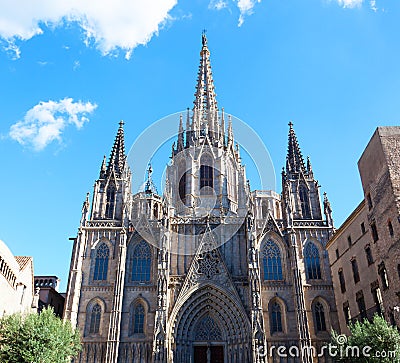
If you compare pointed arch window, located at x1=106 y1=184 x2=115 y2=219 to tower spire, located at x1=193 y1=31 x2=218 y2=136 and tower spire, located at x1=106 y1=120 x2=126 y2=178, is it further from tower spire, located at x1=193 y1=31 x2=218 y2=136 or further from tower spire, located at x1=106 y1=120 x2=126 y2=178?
tower spire, located at x1=193 y1=31 x2=218 y2=136

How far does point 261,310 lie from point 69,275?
57.6 ft

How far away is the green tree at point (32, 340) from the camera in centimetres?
2342

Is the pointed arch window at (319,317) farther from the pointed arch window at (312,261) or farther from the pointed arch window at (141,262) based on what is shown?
the pointed arch window at (141,262)

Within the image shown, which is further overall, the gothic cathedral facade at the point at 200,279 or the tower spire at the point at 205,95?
the tower spire at the point at 205,95

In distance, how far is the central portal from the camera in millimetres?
34938

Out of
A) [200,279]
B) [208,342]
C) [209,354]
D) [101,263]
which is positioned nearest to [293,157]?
[200,279]

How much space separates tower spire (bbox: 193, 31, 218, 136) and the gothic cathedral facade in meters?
12.5

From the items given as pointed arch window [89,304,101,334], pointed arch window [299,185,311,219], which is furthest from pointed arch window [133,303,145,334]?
pointed arch window [299,185,311,219]

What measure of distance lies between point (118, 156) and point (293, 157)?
20.0 m

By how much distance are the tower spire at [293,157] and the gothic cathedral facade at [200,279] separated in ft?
1.62

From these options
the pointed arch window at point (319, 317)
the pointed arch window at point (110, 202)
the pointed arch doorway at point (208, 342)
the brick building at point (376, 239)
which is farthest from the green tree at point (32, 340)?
the pointed arch window at point (319, 317)

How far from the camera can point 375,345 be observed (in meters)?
19.9

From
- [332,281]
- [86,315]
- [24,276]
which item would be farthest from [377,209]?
[24,276]

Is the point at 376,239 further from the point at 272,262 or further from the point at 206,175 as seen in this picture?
the point at 206,175
